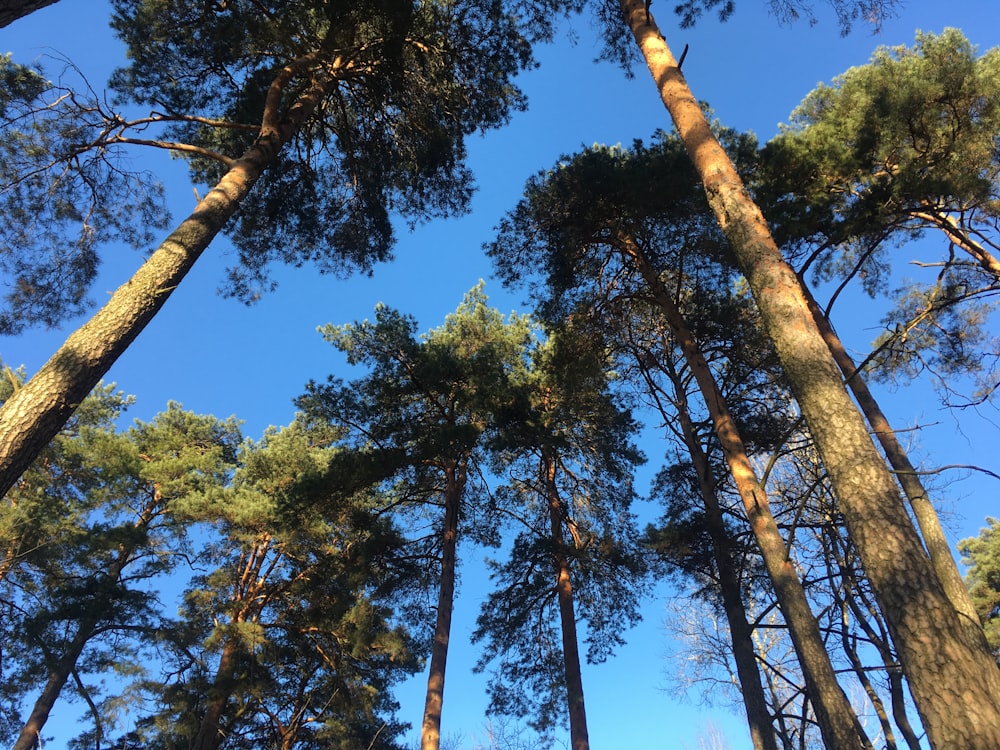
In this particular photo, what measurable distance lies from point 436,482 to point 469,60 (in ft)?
26.3

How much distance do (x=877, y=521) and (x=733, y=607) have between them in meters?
6.12

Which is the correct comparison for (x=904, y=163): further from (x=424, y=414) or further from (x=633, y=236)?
(x=424, y=414)

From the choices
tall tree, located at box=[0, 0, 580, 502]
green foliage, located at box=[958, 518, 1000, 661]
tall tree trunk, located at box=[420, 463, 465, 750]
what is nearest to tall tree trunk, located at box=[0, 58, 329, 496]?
tall tree, located at box=[0, 0, 580, 502]

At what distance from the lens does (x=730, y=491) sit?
34.8 feet

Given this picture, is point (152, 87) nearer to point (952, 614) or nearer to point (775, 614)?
point (952, 614)

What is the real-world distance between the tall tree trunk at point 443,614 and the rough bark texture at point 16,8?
9.07 meters

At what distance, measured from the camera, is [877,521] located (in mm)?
2840

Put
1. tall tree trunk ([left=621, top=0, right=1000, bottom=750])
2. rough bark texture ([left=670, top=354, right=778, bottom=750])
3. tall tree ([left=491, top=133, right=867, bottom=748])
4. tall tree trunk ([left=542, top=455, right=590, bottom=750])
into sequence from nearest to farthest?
tall tree trunk ([left=621, top=0, right=1000, bottom=750])
rough bark texture ([left=670, top=354, right=778, bottom=750])
tall tree ([left=491, top=133, right=867, bottom=748])
tall tree trunk ([left=542, top=455, right=590, bottom=750])

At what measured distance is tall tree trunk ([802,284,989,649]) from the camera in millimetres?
6352

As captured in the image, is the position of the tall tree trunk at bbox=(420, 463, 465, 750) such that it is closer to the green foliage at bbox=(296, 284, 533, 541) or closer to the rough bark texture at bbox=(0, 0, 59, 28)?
the green foliage at bbox=(296, 284, 533, 541)

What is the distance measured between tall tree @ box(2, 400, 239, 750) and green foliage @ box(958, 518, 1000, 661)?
2132 centimetres

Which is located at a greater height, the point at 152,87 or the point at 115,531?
the point at 152,87

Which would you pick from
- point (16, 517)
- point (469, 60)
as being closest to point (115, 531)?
point (16, 517)

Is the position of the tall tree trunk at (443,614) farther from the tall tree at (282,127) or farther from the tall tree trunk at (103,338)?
the tall tree trunk at (103,338)
